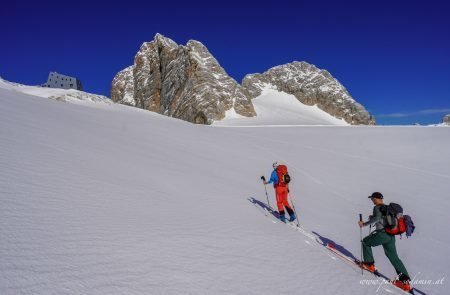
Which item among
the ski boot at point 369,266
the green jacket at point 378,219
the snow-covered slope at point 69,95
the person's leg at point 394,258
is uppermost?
the snow-covered slope at point 69,95

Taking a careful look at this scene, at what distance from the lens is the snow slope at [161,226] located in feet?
11.9

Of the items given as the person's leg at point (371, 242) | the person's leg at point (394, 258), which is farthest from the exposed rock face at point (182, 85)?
the person's leg at point (394, 258)

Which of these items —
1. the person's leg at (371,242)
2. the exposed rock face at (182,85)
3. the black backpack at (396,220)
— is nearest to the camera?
the black backpack at (396,220)

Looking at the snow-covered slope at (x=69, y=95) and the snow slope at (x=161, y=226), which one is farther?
the snow-covered slope at (x=69, y=95)

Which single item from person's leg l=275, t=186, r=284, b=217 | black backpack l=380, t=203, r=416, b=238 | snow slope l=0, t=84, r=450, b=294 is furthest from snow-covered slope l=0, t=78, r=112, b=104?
black backpack l=380, t=203, r=416, b=238

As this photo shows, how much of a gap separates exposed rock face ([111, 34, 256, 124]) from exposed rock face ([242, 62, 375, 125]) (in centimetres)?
3149

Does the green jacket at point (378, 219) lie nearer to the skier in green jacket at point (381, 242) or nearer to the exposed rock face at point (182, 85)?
the skier in green jacket at point (381, 242)

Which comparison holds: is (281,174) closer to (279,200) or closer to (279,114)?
(279,200)

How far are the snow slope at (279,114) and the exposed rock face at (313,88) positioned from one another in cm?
227

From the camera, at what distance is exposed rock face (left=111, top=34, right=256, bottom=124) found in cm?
7831

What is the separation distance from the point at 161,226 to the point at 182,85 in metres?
84.4

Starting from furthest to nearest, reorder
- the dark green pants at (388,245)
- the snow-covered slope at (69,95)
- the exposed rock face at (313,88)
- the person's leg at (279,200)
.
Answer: the exposed rock face at (313,88)
the snow-covered slope at (69,95)
the person's leg at (279,200)
the dark green pants at (388,245)

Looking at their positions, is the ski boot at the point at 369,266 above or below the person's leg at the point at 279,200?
below

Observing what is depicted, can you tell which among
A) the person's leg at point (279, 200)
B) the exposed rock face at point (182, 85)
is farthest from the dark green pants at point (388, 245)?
the exposed rock face at point (182, 85)
